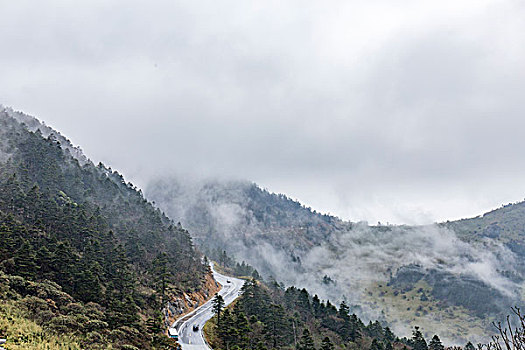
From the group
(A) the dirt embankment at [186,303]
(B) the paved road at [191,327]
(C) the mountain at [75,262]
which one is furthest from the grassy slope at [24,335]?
(A) the dirt embankment at [186,303]

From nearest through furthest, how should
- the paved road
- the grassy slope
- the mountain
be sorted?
the grassy slope, the mountain, the paved road

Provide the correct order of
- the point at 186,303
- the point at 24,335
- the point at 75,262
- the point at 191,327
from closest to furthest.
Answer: the point at 24,335 → the point at 75,262 → the point at 191,327 → the point at 186,303

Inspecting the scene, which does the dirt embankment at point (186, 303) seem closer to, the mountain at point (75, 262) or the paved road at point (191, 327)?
the mountain at point (75, 262)

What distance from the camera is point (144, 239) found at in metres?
90.9

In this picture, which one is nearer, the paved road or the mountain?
the mountain

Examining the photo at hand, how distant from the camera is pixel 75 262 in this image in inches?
2047

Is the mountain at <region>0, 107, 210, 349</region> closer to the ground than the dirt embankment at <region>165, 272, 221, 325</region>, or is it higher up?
higher up

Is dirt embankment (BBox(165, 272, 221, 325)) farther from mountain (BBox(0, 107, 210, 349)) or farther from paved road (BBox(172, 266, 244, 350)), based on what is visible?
paved road (BBox(172, 266, 244, 350))

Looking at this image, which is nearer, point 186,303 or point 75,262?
point 75,262

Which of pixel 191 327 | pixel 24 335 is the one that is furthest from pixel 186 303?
pixel 24 335

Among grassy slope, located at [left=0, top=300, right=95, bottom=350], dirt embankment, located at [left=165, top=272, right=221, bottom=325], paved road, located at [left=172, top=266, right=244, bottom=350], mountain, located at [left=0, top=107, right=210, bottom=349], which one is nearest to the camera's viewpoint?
grassy slope, located at [left=0, top=300, right=95, bottom=350]

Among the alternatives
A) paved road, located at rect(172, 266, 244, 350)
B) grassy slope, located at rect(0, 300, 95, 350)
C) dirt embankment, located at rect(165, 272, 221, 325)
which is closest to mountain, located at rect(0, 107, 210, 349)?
grassy slope, located at rect(0, 300, 95, 350)

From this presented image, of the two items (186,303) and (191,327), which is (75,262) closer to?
(191,327)

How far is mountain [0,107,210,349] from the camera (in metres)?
37.6
